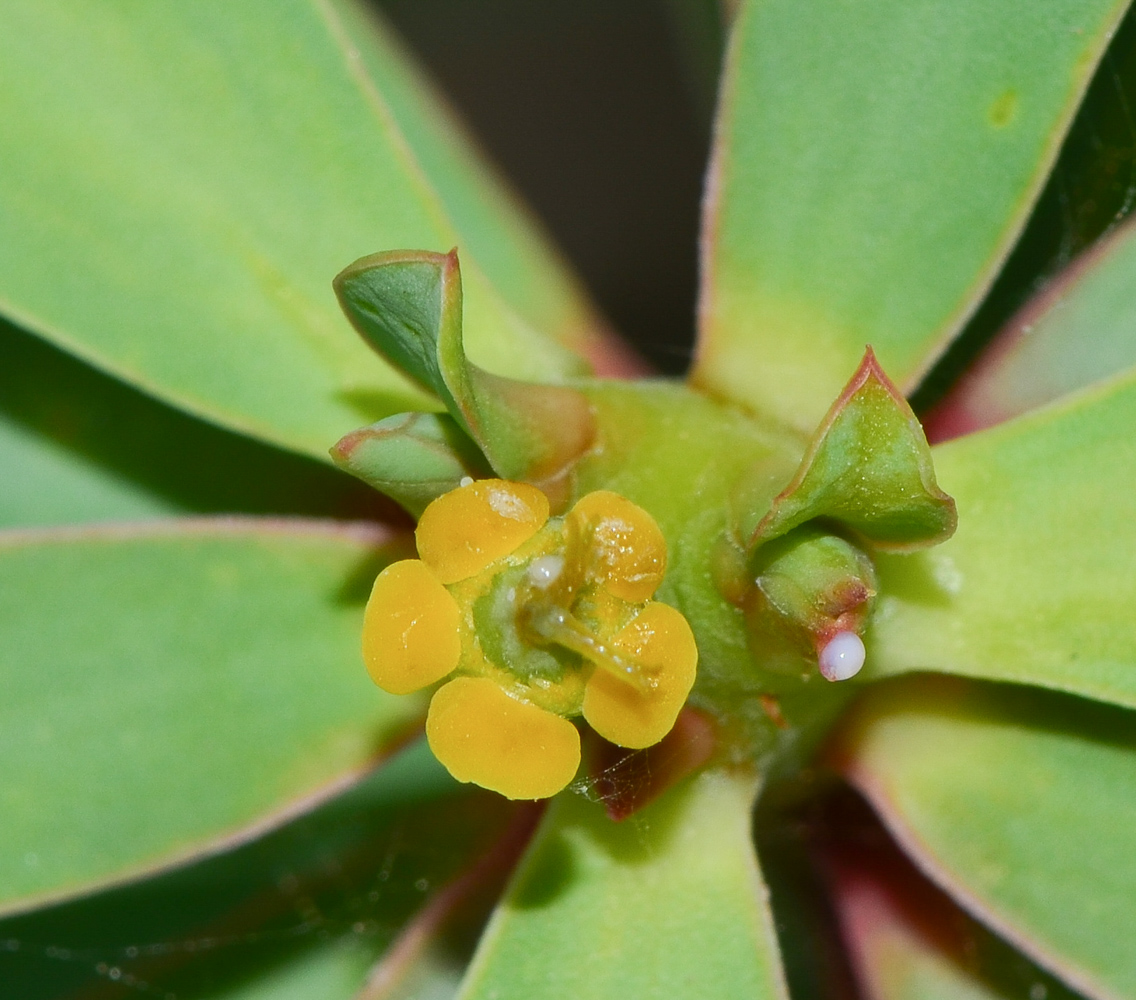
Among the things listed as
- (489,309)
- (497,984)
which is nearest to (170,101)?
(489,309)

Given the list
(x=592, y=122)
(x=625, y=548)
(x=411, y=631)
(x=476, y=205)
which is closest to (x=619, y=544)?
(x=625, y=548)

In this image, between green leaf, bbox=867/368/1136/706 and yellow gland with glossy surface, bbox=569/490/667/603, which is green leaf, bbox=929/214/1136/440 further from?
yellow gland with glossy surface, bbox=569/490/667/603

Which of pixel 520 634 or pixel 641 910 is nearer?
pixel 520 634

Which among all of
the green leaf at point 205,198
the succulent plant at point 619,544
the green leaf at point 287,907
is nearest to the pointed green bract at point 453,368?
the succulent plant at point 619,544

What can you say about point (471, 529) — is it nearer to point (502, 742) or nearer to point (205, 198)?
point (502, 742)

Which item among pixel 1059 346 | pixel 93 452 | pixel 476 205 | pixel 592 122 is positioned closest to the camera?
pixel 1059 346

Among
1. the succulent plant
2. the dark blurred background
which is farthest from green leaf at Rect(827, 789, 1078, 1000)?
the dark blurred background

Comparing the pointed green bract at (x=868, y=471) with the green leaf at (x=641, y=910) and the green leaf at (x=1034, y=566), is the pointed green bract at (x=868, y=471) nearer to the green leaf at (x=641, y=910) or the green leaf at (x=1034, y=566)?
the green leaf at (x=1034, y=566)
